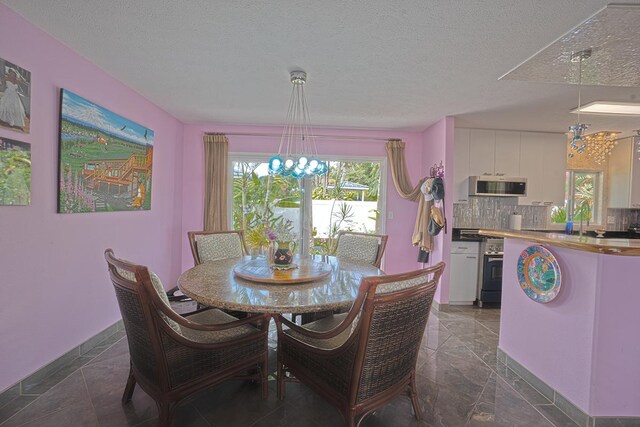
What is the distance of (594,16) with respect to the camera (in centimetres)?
169

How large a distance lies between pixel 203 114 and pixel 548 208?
17.0 feet

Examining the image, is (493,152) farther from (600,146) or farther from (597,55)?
(597,55)

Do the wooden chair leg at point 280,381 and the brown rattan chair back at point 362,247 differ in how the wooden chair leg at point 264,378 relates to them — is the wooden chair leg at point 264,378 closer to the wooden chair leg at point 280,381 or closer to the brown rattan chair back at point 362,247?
the wooden chair leg at point 280,381

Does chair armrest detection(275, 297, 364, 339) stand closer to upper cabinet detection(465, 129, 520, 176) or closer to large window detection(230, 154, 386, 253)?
large window detection(230, 154, 386, 253)

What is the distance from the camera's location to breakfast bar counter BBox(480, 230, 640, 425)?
1.71 meters

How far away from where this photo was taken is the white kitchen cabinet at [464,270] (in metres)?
3.90

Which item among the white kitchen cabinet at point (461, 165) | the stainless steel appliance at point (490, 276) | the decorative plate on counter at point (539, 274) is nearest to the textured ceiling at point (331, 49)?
the white kitchen cabinet at point (461, 165)

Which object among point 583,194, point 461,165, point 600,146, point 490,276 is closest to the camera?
point 490,276

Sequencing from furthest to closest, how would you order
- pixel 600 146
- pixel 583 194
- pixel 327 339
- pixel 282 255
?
pixel 583 194, pixel 600 146, pixel 282 255, pixel 327 339

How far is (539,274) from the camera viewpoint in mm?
2082

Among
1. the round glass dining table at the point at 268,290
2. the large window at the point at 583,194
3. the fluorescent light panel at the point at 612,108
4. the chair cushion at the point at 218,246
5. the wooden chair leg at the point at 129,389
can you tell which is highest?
the fluorescent light panel at the point at 612,108

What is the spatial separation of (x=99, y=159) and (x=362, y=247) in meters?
2.51

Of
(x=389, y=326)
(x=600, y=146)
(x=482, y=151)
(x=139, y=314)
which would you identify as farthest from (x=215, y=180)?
(x=600, y=146)

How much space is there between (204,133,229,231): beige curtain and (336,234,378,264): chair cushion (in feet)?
6.35
